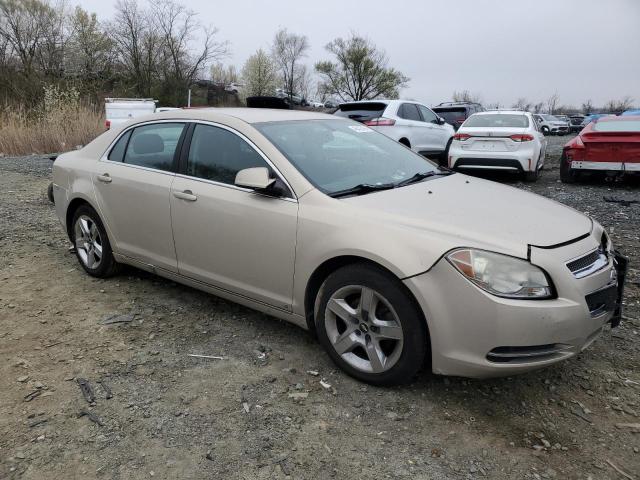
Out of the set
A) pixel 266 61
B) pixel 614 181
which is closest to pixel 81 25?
pixel 266 61

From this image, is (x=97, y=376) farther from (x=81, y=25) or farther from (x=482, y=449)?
(x=81, y=25)

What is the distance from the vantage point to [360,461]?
2.36 metres

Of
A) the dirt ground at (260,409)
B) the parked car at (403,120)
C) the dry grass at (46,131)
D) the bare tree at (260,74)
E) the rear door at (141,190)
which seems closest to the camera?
the dirt ground at (260,409)

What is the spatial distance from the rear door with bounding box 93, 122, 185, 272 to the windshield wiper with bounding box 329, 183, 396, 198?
1.37 meters

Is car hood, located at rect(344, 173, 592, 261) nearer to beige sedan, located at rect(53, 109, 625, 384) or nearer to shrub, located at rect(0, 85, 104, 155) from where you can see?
beige sedan, located at rect(53, 109, 625, 384)

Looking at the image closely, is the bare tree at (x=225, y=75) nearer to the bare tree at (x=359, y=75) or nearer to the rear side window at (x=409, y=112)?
the bare tree at (x=359, y=75)

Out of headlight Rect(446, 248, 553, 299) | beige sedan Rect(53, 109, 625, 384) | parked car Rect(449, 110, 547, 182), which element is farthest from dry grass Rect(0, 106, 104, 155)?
headlight Rect(446, 248, 553, 299)

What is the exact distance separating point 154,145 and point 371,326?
237 cm

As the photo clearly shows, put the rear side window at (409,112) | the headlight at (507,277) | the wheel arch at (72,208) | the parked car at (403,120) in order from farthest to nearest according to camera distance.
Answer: the rear side window at (409,112) → the parked car at (403,120) → the wheel arch at (72,208) → the headlight at (507,277)

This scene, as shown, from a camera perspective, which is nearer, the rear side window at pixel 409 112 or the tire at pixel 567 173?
the tire at pixel 567 173

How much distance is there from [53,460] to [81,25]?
39679mm

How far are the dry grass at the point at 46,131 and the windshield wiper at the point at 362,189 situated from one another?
12.7 m

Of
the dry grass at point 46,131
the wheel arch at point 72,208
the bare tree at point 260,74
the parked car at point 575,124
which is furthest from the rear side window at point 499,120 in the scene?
the bare tree at point 260,74

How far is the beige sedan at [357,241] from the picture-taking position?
98.7 inches
